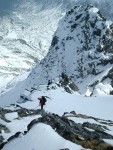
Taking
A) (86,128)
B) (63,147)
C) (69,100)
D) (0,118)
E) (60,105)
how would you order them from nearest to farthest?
(63,147), (86,128), (0,118), (60,105), (69,100)

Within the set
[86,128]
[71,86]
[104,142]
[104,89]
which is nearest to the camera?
[104,142]

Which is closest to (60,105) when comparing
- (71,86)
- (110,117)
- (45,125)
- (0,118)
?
(110,117)

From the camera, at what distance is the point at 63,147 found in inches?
883

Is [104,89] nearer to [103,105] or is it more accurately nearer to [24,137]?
[103,105]

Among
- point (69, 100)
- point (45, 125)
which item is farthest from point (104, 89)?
point (45, 125)

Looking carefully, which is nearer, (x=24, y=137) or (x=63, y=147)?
(x=63, y=147)

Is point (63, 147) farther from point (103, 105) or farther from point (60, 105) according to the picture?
point (103, 105)

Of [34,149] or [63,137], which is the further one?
[63,137]

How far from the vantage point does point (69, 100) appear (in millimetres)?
83312

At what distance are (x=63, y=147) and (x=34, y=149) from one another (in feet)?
4.80

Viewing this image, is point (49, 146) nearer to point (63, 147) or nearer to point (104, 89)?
point (63, 147)

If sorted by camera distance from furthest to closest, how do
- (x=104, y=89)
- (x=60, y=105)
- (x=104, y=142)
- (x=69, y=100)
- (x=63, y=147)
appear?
(x=104, y=89) < (x=69, y=100) < (x=60, y=105) < (x=104, y=142) < (x=63, y=147)

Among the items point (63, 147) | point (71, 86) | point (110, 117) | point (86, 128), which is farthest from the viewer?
point (71, 86)

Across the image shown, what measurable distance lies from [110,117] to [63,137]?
37349 millimetres
